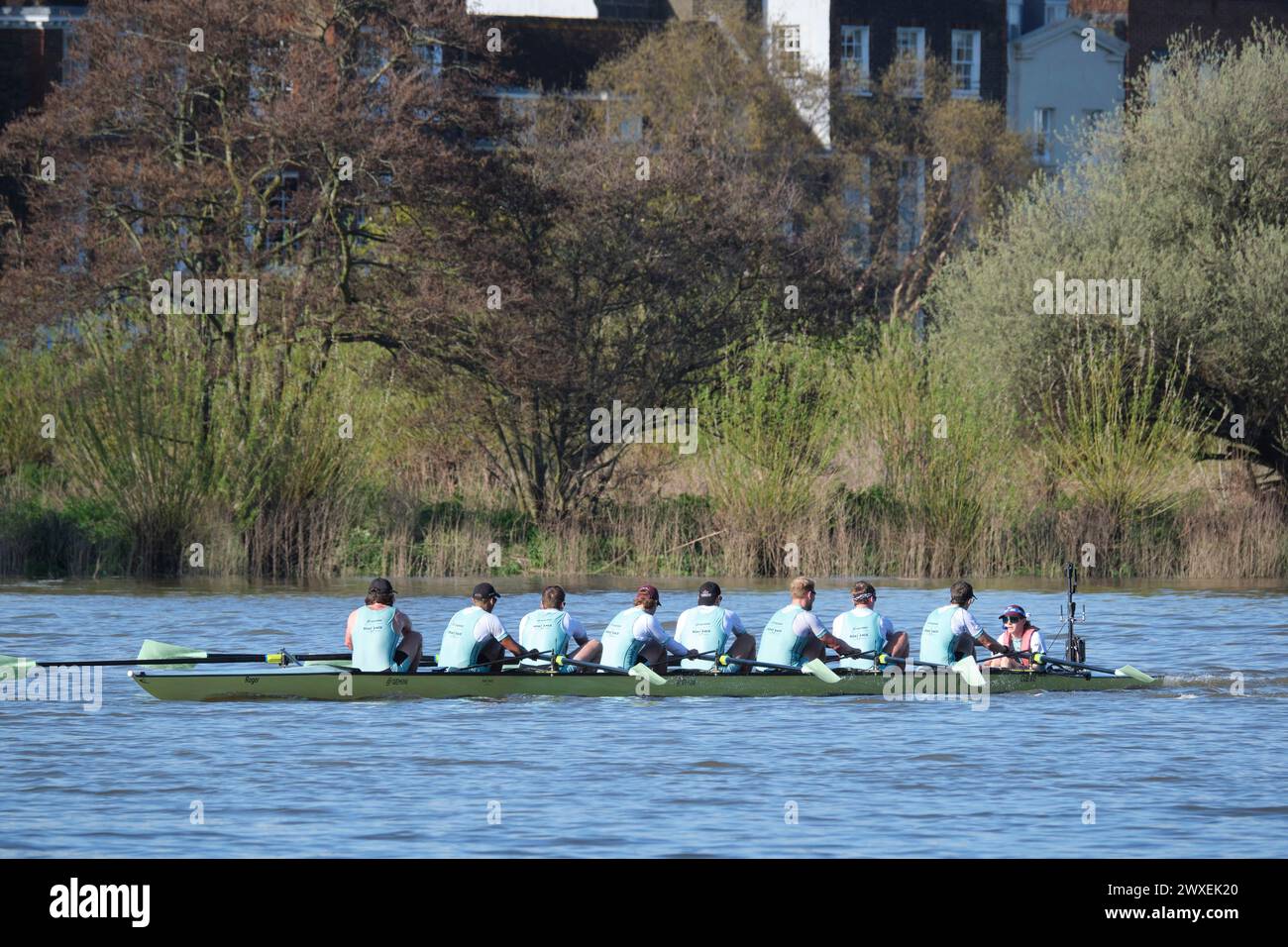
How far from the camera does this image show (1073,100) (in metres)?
62.1

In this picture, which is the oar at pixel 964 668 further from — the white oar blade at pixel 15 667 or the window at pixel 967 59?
the window at pixel 967 59

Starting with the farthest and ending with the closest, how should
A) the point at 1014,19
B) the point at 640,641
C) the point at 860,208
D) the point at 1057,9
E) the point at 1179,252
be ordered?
1. the point at 1057,9
2. the point at 1014,19
3. the point at 860,208
4. the point at 1179,252
5. the point at 640,641

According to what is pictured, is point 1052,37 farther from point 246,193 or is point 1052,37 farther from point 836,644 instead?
point 836,644

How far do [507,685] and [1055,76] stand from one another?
4640cm

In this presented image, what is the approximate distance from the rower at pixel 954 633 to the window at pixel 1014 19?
43.6 m

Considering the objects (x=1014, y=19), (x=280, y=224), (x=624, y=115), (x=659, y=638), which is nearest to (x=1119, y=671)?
(x=659, y=638)

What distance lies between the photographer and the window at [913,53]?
57.3 m

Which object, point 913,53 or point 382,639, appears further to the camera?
point 913,53

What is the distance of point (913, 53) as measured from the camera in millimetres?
58625

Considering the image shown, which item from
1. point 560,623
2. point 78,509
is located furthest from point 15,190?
point 560,623

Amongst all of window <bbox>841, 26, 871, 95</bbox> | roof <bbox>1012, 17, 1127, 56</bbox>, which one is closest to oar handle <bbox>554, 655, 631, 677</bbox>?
window <bbox>841, 26, 871, 95</bbox>

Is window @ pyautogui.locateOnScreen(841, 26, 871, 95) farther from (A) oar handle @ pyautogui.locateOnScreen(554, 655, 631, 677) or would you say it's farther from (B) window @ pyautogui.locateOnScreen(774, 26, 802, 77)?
(A) oar handle @ pyautogui.locateOnScreen(554, 655, 631, 677)

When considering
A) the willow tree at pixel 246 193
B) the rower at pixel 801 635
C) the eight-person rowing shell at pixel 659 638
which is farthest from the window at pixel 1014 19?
the rower at pixel 801 635
